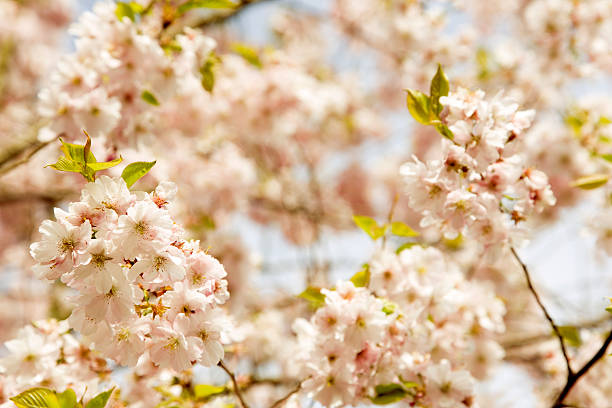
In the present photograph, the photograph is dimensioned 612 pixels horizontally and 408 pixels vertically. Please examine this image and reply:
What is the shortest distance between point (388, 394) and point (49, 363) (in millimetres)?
982

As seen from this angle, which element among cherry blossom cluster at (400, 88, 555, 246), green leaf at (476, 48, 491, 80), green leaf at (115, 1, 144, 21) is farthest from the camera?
green leaf at (476, 48, 491, 80)

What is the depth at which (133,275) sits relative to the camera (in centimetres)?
101

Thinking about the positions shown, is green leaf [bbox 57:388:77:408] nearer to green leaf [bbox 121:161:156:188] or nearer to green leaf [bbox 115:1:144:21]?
green leaf [bbox 121:161:156:188]

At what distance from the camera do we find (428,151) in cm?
617

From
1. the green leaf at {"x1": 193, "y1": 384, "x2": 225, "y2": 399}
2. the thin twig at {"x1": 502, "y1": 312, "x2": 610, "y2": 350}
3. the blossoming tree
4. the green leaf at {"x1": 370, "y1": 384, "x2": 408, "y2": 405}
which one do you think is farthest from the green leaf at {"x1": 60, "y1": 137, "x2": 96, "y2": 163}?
the thin twig at {"x1": 502, "y1": 312, "x2": 610, "y2": 350}

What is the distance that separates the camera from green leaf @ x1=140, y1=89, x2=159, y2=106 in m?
1.92

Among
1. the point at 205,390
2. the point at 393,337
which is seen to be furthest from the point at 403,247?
the point at 205,390

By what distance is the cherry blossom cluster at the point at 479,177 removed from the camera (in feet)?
4.31

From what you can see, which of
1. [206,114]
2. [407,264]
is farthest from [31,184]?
[407,264]

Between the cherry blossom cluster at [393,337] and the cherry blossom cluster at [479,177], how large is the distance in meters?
0.27

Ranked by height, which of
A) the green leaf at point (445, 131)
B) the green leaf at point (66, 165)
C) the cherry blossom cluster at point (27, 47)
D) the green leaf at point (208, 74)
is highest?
the green leaf at point (445, 131)

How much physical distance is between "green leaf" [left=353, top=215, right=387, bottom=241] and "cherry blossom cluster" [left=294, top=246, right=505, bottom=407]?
0.23ft

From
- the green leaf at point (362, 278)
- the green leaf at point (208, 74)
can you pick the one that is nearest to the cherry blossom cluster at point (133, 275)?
the green leaf at point (362, 278)

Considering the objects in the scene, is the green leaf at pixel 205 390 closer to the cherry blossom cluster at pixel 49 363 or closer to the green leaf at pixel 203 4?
Result: the cherry blossom cluster at pixel 49 363
